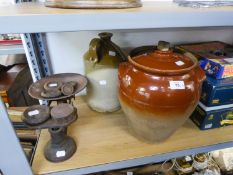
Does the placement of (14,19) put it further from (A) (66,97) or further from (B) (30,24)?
(A) (66,97)

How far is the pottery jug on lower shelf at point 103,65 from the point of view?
0.61 m

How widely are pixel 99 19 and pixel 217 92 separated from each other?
1.45 feet

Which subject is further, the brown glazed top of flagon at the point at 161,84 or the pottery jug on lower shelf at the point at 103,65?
the pottery jug on lower shelf at the point at 103,65

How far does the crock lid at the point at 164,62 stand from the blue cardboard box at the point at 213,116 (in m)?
0.20

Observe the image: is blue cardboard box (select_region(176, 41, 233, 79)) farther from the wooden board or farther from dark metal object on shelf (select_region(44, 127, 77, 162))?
dark metal object on shelf (select_region(44, 127, 77, 162))

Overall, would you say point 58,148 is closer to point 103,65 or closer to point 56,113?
point 56,113

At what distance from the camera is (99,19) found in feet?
1.13

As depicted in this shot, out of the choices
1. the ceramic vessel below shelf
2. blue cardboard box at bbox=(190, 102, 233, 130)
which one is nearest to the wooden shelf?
the ceramic vessel below shelf

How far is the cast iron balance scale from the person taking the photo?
18.8 inches

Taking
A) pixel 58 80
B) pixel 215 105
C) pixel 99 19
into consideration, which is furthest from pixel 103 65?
pixel 215 105

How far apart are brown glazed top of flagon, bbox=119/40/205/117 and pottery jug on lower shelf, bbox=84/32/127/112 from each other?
0.12m

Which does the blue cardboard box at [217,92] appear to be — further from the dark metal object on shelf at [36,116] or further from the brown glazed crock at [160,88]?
the dark metal object on shelf at [36,116]

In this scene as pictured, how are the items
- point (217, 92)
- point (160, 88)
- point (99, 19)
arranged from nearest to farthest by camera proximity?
1. point (99, 19)
2. point (160, 88)
3. point (217, 92)

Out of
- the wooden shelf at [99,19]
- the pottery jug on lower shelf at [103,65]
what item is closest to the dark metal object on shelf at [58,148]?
the pottery jug on lower shelf at [103,65]
